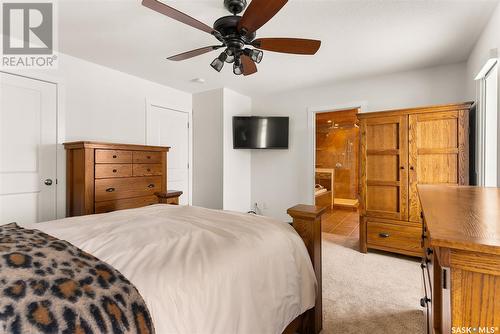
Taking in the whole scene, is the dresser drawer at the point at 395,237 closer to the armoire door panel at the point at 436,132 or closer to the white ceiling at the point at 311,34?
the armoire door panel at the point at 436,132

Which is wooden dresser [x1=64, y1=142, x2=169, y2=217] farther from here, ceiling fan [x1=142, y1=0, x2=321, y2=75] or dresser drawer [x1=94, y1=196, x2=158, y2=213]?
ceiling fan [x1=142, y1=0, x2=321, y2=75]

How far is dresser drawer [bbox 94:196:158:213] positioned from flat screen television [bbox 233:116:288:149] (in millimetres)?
1788

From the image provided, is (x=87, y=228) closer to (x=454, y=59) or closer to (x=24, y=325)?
(x=24, y=325)

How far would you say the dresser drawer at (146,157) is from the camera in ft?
10.1

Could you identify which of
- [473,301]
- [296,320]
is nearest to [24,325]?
[473,301]

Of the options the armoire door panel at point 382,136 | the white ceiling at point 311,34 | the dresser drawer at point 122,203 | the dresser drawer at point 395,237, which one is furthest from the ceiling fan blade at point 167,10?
the dresser drawer at point 395,237

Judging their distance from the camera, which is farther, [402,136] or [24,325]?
[402,136]

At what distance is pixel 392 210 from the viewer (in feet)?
10.2

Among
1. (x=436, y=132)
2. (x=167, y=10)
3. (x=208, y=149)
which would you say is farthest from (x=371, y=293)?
(x=208, y=149)

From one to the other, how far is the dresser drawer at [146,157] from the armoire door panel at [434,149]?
3.06m

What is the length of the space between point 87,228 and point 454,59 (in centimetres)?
409

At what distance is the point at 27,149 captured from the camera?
270cm

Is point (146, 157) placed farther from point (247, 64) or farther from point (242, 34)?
point (242, 34)

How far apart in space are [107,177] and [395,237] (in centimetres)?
337
